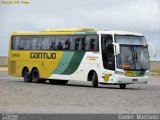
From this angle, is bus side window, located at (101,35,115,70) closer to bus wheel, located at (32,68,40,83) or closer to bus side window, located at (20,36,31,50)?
bus wheel, located at (32,68,40,83)

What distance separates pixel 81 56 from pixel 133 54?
3.23 m

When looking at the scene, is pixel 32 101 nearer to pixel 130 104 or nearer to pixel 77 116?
pixel 130 104

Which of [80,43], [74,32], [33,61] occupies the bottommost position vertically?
[33,61]

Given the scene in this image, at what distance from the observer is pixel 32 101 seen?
21766 mm

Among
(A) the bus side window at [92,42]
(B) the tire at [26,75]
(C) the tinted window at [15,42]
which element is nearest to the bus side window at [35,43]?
(C) the tinted window at [15,42]

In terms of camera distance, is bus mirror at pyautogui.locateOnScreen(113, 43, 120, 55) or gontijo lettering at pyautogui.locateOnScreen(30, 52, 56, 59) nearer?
bus mirror at pyautogui.locateOnScreen(113, 43, 120, 55)

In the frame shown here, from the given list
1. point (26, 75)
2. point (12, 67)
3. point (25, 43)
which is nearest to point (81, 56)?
point (25, 43)

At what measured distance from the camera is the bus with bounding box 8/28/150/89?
107 feet

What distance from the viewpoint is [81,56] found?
34531 mm

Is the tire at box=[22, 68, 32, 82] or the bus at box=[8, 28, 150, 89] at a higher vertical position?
the bus at box=[8, 28, 150, 89]

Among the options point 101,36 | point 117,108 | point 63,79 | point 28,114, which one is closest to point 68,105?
point 117,108

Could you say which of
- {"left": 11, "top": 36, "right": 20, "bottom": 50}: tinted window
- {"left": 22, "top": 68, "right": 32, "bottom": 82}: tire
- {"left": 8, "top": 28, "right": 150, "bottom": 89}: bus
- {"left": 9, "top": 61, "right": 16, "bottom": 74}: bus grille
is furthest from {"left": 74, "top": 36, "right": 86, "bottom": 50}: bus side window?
{"left": 9, "top": 61, "right": 16, "bottom": 74}: bus grille

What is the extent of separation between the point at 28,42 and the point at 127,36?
26.4ft

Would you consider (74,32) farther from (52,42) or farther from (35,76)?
(35,76)
